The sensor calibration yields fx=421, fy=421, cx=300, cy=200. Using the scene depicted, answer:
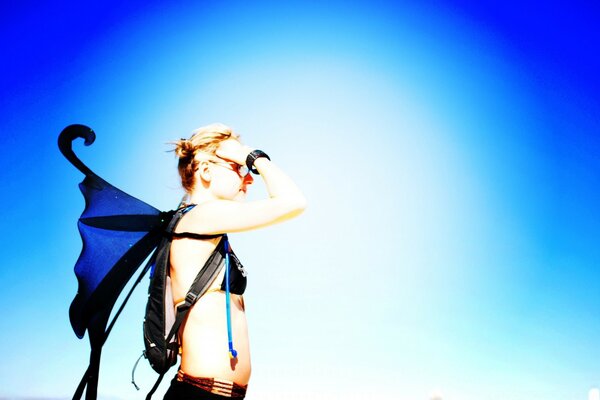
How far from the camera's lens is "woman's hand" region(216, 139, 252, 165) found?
2695 millimetres

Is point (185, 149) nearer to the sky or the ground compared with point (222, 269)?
nearer to the sky

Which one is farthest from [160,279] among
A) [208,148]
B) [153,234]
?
[208,148]

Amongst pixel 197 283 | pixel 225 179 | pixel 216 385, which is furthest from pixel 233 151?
pixel 216 385

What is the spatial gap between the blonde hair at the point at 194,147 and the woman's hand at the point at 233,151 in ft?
0.15

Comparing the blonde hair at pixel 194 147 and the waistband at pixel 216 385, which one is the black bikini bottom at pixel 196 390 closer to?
the waistband at pixel 216 385

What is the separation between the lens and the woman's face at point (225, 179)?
2.74 meters

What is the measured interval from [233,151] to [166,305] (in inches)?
40.8

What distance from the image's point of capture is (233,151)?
9.00 feet

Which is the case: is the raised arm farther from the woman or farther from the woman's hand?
the woman's hand

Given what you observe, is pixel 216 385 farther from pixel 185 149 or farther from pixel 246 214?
pixel 185 149

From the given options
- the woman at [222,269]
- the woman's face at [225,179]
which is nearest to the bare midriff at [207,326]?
the woman at [222,269]

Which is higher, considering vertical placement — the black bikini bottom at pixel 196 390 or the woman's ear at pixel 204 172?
the woman's ear at pixel 204 172

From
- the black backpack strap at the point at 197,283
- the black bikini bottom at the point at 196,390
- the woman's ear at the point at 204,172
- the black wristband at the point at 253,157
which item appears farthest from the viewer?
the woman's ear at the point at 204,172

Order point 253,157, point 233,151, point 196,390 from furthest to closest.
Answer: point 233,151 < point 253,157 < point 196,390
